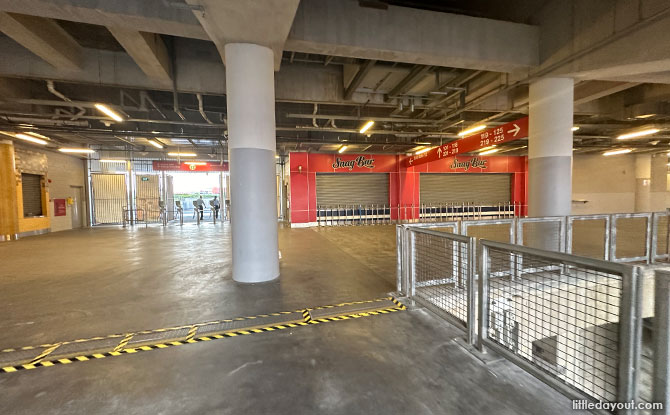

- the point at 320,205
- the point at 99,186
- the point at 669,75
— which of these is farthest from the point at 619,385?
the point at 99,186

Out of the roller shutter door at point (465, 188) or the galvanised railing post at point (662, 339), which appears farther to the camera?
the roller shutter door at point (465, 188)

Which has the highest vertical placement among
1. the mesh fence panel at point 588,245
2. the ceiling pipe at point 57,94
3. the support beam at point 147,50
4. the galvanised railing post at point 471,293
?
the support beam at point 147,50

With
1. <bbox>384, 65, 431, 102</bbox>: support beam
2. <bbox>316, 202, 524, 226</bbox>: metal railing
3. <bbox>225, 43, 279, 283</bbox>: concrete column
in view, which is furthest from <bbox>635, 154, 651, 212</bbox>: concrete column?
<bbox>225, 43, 279, 283</bbox>: concrete column

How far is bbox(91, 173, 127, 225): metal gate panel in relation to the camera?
48.2 feet

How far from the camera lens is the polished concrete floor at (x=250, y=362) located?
6.17ft

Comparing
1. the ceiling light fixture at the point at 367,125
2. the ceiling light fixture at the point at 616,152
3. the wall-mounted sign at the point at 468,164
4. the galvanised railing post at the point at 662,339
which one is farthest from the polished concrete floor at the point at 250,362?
the ceiling light fixture at the point at 616,152

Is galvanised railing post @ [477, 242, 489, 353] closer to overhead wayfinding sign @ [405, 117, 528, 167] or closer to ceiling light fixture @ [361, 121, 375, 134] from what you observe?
overhead wayfinding sign @ [405, 117, 528, 167]

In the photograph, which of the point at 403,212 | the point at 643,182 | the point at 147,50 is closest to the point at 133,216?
the point at 147,50

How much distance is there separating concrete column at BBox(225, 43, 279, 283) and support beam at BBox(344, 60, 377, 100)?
1.99m

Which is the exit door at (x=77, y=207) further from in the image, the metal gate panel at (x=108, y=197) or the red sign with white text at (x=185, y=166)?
the red sign with white text at (x=185, y=166)

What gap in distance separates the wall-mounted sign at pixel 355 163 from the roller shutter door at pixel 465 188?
323 centimetres

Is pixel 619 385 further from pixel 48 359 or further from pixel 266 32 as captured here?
pixel 266 32

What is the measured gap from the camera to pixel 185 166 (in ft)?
51.6

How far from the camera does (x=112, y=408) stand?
186 cm
